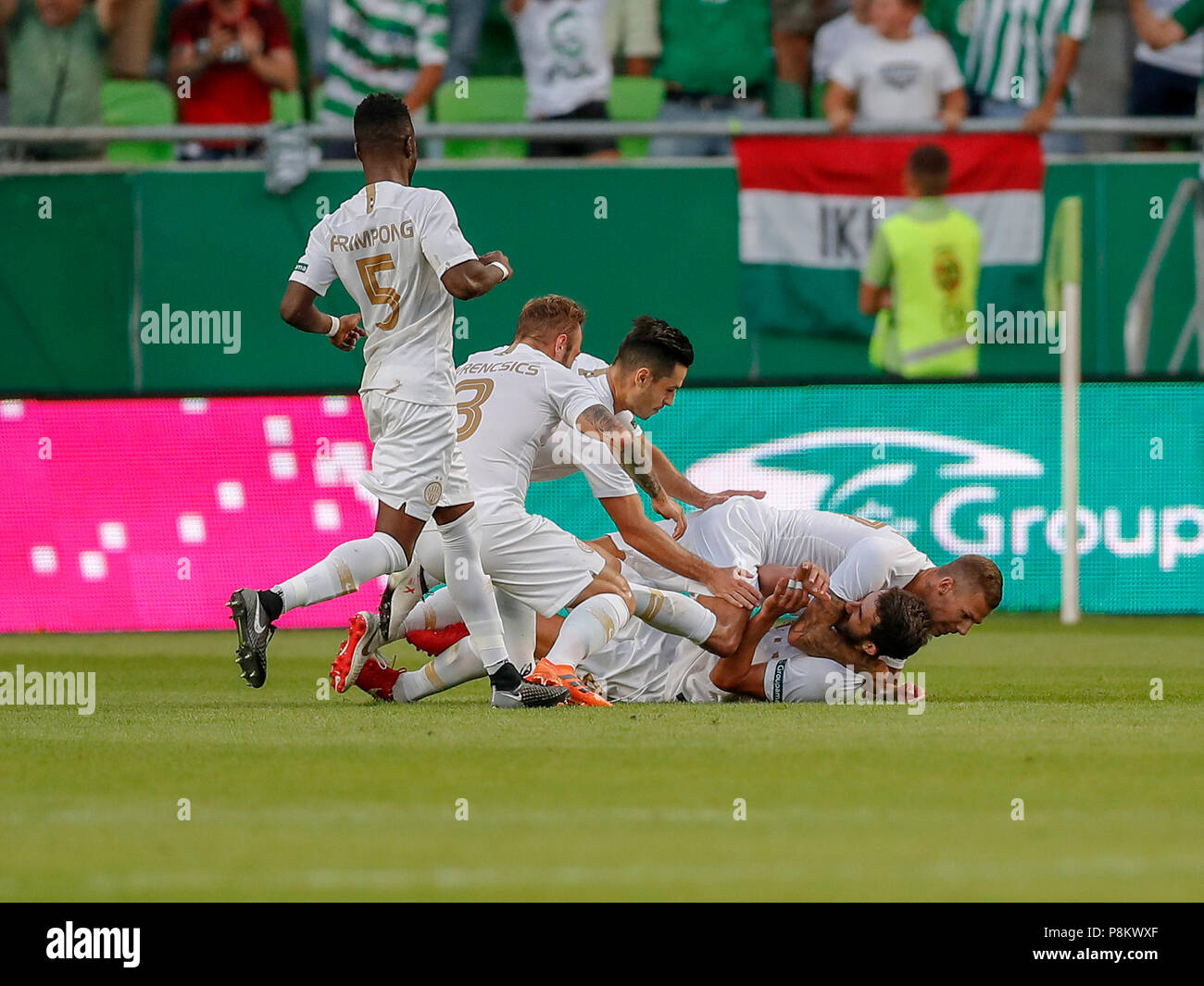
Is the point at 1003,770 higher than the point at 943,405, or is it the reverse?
the point at 943,405

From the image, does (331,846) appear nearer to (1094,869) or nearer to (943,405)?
(1094,869)

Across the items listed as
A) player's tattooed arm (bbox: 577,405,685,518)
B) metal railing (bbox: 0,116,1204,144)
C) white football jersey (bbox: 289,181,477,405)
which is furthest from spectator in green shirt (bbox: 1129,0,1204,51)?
white football jersey (bbox: 289,181,477,405)

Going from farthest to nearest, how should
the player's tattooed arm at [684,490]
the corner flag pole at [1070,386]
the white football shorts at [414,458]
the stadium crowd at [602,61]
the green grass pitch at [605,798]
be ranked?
the stadium crowd at [602,61]
the corner flag pole at [1070,386]
the player's tattooed arm at [684,490]
the white football shorts at [414,458]
the green grass pitch at [605,798]

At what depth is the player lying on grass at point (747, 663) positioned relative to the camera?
7797 millimetres

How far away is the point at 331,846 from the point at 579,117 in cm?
988

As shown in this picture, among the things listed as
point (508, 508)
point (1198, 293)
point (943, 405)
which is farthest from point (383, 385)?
point (1198, 293)

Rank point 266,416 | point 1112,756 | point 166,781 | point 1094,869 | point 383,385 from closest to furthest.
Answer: point 1094,869, point 166,781, point 1112,756, point 383,385, point 266,416

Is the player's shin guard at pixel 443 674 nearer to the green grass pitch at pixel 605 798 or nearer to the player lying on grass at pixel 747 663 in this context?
the player lying on grass at pixel 747 663

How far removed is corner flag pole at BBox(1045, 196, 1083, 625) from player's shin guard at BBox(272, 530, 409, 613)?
5517 millimetres

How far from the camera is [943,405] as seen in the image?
40.2ft

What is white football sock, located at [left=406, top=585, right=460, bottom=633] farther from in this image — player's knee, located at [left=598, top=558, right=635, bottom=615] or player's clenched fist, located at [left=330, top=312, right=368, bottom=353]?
player's clenched fist, located at [left=330, top=312, right=368, bottom=353]

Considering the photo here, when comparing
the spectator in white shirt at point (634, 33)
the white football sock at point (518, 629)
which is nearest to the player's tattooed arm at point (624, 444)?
the white football sock at point (518, 629)

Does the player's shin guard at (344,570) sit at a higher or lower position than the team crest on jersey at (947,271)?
lower

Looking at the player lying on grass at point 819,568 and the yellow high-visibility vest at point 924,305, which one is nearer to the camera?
the player lying on grass at point 819,568
